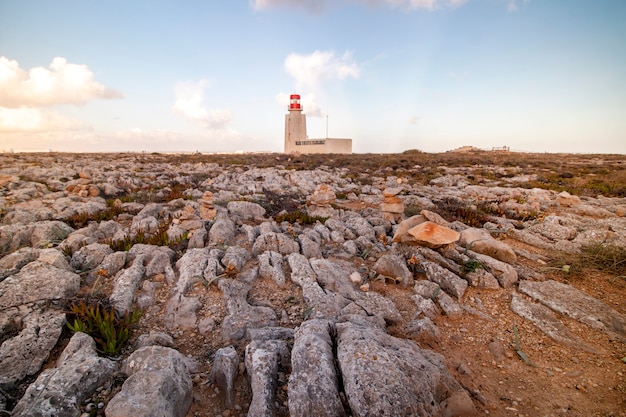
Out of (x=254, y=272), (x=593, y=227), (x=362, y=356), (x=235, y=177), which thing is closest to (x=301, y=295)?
(x=254, y=272)

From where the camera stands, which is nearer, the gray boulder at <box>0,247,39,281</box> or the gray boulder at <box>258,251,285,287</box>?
the gray boulder at <box>0,247,39,281</box>

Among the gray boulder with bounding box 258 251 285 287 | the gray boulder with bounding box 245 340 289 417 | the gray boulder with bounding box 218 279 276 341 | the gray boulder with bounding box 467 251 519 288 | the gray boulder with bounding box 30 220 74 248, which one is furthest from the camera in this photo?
the gray boulder with bounding box 30 220 74 248

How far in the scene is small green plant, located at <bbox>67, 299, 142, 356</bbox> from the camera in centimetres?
344

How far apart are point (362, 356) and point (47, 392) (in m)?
2.77

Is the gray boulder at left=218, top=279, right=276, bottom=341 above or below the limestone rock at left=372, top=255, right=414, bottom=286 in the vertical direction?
below

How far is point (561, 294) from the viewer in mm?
4949

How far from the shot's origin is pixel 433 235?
6.13m

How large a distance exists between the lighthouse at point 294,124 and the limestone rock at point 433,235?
5026 cm

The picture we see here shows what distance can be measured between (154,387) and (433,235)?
5436mm

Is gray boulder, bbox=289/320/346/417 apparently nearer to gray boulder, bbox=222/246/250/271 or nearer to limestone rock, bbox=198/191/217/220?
gray boulder, bbox=222/246/250/271

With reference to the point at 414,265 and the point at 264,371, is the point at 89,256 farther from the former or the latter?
the point at 414,265

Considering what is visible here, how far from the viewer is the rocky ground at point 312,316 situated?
2.66 meters

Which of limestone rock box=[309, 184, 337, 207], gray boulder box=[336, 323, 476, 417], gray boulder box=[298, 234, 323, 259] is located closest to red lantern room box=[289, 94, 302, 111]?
limestone rock box=[309, 184, 337, 207]

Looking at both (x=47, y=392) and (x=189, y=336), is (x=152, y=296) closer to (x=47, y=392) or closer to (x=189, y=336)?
(x=189, y=336)
